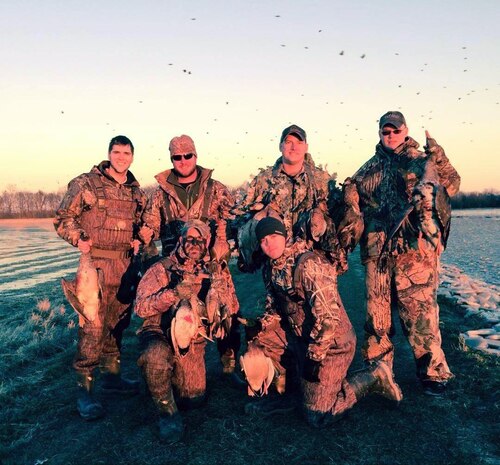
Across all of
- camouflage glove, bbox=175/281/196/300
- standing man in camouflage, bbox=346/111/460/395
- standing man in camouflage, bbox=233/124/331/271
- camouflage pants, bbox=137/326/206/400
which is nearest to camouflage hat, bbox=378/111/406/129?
standing man in camouflage, bbox=346/111/460/395

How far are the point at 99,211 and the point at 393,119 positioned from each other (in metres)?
3.85

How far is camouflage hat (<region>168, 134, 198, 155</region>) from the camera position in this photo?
583 cm

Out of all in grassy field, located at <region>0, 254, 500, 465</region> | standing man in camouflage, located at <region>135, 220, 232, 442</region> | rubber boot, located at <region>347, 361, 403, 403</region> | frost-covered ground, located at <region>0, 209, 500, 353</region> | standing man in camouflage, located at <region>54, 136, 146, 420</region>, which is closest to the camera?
grassy field, located at <region>0, 254, 500, 465</region>

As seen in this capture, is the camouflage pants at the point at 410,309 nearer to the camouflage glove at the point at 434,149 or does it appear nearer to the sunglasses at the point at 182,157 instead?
the camouflage glove at the point at 434,149

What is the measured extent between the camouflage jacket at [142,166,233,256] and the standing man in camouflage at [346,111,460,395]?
180 cm

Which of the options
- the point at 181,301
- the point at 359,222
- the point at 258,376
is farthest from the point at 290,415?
the point at 359,222

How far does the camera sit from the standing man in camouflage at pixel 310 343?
4.48 m

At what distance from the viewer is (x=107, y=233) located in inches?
222

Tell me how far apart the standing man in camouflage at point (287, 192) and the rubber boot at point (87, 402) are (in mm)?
2259

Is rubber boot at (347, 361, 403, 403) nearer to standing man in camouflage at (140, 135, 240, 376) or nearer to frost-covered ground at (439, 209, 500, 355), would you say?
standing man in camouflage at (140, 135, 240, 376)

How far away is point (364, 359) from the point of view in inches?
217

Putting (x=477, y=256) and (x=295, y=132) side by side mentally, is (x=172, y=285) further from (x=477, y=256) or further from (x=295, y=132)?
(x=477, y=256)

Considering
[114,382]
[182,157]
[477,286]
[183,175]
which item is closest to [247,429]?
[114,382]

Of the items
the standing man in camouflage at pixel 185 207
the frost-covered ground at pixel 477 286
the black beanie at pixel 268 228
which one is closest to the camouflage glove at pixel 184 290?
the standing man in camouflage at pixel 185 207
